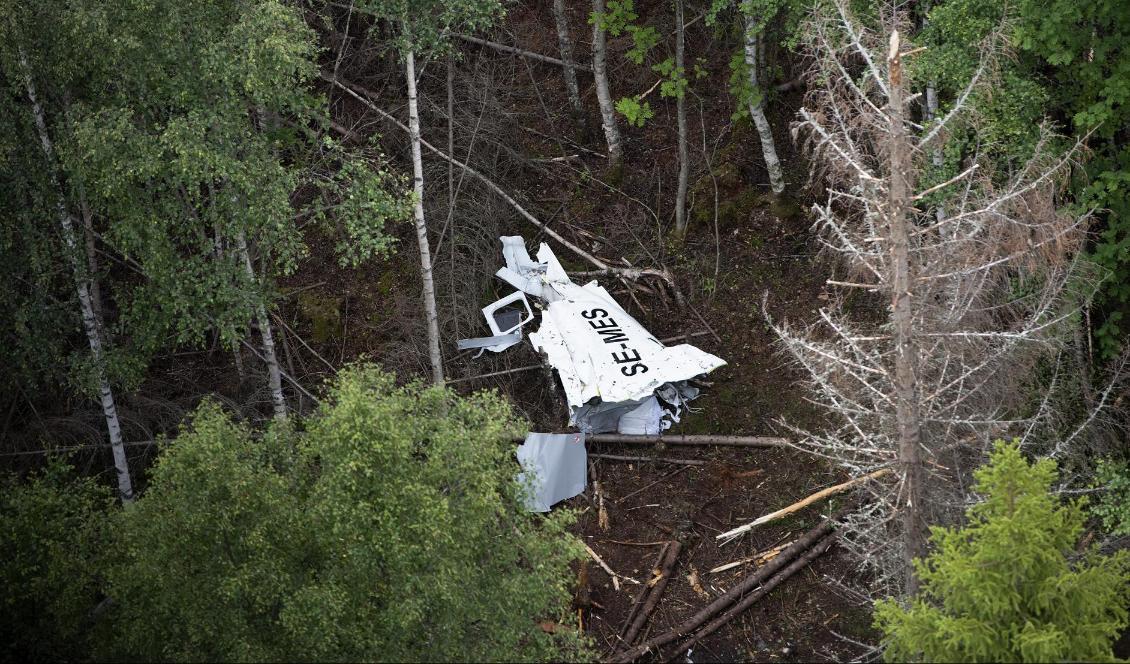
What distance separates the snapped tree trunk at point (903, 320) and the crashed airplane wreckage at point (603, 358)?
5459 millimetres

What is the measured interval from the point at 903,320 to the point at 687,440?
248 inches

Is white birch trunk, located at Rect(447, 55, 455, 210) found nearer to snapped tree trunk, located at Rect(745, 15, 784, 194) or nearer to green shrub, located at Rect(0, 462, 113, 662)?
snapped tree trunk, located at Rect(745, 15, 784, 194)

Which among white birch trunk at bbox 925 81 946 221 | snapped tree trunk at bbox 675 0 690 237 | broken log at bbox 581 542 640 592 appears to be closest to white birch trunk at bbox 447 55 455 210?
snapped tree trunk at bbox 675 0 690 237

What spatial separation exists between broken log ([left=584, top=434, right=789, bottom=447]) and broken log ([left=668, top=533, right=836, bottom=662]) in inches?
75.0

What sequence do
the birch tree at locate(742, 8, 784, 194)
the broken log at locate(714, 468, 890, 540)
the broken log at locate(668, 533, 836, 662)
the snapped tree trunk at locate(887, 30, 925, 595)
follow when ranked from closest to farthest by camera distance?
1. the snapped tree trunk at locate(887, 30, 925, 595)
2. the broken log at locate(668, 533, 836, 662)
3. the broken log at locate(714, 468, 890, 540)
4. the birch tree at locate(742, 8, 784, 194)

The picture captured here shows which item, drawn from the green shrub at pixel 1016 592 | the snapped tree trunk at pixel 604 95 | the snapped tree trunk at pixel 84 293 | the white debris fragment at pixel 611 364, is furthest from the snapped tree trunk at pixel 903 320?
the snapped tree trunk at pixel 84 293

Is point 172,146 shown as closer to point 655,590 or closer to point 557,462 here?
point 557,462

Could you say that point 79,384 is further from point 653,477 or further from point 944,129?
point 944,129

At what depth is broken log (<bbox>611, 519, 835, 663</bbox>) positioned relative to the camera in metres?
14.4

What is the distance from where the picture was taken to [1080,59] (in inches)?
555

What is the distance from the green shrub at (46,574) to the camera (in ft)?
37.9

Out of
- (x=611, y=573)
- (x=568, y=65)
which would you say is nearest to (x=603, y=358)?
(x=611, y=573)

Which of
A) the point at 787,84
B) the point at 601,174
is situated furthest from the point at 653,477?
the point at 787,84

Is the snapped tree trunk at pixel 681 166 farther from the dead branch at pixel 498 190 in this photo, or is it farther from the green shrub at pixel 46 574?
the green shrub at pixel 46 574
